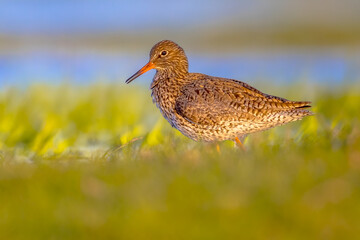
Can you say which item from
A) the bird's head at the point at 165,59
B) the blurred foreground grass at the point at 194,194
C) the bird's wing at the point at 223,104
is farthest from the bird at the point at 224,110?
the blurred foreground grass at the point at 194,194

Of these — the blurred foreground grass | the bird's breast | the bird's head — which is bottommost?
the blurred foreground grass

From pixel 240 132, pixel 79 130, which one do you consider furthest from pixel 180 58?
pixel 79 130

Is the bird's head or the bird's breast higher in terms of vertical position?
the bird's head

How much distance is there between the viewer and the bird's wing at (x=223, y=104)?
7953mm

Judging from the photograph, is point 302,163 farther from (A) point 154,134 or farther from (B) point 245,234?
(A) point 154,134

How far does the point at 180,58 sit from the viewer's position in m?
9.40

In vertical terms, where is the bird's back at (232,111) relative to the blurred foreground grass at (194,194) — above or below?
above

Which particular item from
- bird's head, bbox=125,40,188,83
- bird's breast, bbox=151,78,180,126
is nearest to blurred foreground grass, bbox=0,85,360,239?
bird's breast, bbox=151,78,180,126

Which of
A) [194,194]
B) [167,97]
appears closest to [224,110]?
[167,97]

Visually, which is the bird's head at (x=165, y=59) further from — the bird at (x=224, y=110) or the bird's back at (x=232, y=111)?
the bird's back at (x=232, y=111)

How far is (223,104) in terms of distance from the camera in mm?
8047

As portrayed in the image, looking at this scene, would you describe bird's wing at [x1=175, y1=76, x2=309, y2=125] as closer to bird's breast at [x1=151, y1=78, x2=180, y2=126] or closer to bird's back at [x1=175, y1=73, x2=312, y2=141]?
bird's back at [x1=175, y1=73, x2=312, y2=141]

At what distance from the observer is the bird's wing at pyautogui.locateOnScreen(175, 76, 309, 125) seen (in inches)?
313

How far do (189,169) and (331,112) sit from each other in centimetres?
750
